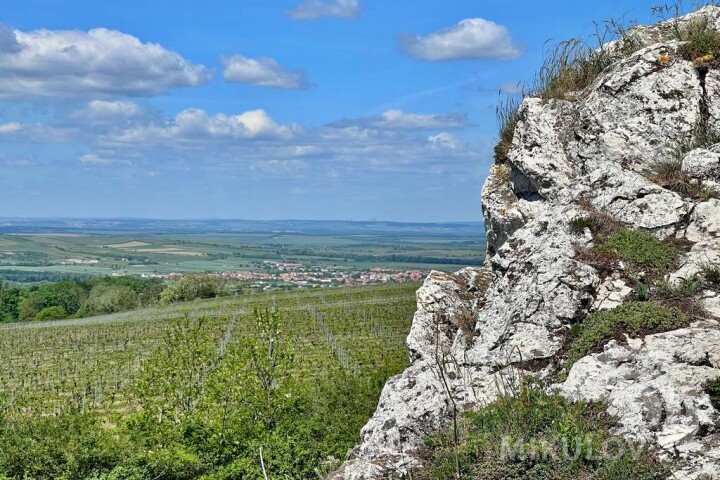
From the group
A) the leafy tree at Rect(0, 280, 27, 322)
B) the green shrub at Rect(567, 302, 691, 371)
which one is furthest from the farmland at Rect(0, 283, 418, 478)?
the leafy tree at Rect(0, 280, 27, 322)

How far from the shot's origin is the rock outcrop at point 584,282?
7734mm

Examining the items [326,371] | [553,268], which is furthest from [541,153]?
[326,371]

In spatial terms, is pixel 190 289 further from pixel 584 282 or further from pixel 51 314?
pixel 584 282

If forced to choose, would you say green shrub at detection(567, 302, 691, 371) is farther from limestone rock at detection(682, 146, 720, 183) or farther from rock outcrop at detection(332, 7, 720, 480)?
limestone rock at detection(682, 146, 720, 183)

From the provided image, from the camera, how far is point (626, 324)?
8883mm

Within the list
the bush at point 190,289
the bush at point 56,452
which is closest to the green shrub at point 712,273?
the bush at point 56,452

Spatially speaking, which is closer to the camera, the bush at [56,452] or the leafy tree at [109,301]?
the bush at [56,452]

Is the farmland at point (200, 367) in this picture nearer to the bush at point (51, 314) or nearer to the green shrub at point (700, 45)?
the green shrub at point (700, 45)

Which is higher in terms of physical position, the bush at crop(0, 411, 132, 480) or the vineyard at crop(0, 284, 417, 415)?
the bush at crop(0, 411, 132, 480)

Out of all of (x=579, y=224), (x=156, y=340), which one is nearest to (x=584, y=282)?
(x=579, y=224)

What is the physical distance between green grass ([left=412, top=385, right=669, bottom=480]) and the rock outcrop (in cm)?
28

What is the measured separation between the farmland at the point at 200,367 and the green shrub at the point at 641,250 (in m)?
11.2

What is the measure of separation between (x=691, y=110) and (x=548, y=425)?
8.01 metres

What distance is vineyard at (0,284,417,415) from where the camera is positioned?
50.5m
